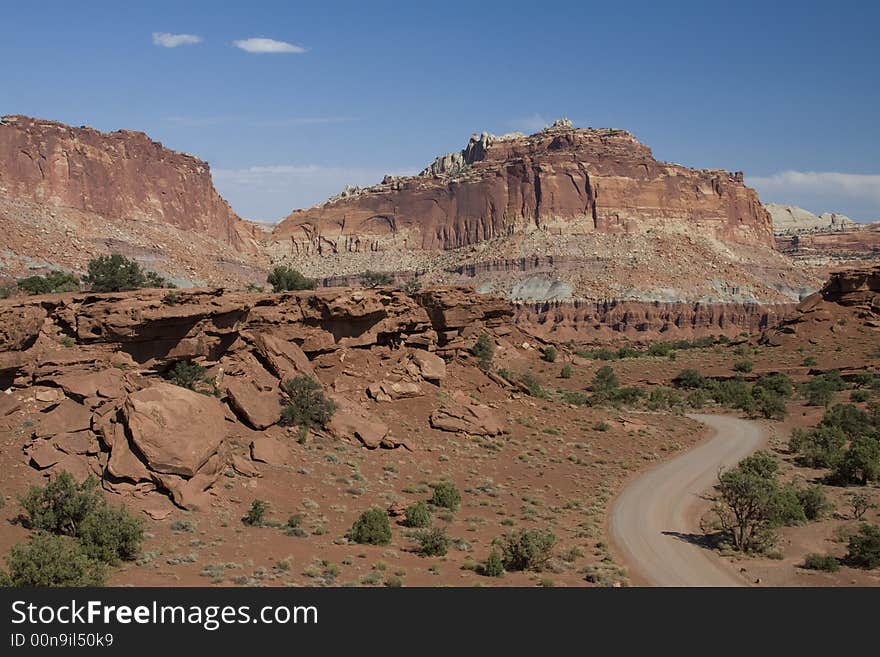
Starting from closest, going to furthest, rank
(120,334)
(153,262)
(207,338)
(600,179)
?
(120,334) < (207,338) < (153,262) < (600,179)

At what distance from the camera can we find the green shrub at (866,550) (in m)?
20.8

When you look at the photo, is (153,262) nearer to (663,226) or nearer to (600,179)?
(600,179)

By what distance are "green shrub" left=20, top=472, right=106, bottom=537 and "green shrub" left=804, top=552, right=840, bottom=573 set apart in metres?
18.0

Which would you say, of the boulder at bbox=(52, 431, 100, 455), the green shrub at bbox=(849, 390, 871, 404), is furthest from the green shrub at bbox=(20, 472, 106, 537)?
the green shrub at bbox=(849, 390, 871, 404)

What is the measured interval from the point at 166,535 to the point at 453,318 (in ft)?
84.3

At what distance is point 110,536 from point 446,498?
35.9 feet

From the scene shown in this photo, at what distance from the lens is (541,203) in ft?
428

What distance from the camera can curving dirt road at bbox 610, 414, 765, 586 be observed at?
2022 cm

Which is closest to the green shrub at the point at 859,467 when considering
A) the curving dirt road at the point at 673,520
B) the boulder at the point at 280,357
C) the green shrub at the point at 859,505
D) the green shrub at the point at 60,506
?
the green shrub at the point at 859,505

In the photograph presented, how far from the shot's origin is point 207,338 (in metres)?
28.5

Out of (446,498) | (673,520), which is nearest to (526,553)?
(446,498)

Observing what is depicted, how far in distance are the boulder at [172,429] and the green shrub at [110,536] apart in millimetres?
3179
